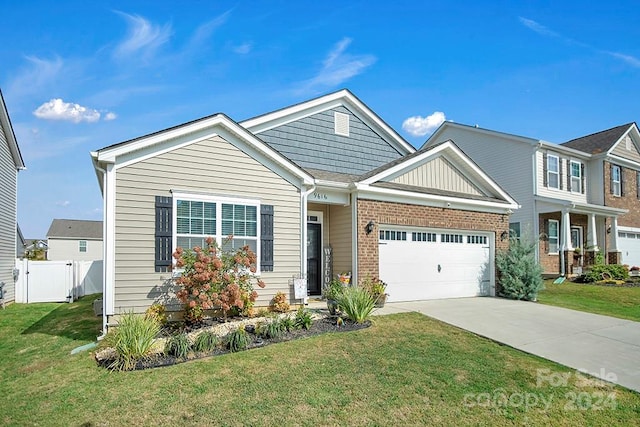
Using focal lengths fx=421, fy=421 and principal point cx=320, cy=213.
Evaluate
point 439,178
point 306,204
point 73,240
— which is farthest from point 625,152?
point 73,240

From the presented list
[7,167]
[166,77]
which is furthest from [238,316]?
[7,167]

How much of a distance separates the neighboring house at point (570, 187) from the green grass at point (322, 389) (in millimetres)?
13459

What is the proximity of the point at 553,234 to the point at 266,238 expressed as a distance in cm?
1560

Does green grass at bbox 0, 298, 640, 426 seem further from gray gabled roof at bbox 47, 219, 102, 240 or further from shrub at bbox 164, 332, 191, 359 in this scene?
gray gabled roof at bbox 47, 219, 102, 240

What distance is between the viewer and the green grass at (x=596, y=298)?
39.2ft

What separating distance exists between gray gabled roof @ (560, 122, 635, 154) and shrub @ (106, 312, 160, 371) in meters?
23.5

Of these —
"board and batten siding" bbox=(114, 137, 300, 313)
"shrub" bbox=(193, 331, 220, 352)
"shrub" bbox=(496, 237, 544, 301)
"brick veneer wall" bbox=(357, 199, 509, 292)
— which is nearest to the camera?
"shrub" bbox=(193, 331, 220, 352)

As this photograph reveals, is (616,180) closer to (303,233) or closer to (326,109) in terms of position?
(326,109)

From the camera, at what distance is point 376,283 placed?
1092cm

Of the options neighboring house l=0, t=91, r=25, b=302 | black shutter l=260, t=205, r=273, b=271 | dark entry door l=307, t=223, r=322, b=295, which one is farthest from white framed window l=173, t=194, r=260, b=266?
neighboring house l=0, t=91, r=25, b=302

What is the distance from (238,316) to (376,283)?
3.78 meters

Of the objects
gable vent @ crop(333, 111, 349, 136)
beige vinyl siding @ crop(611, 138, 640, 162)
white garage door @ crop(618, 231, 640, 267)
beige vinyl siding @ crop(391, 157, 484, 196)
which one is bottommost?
white garage door @ crop(618, 231, 640, 267)

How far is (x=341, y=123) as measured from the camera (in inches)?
587

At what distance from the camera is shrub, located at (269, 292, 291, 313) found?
9.55m
